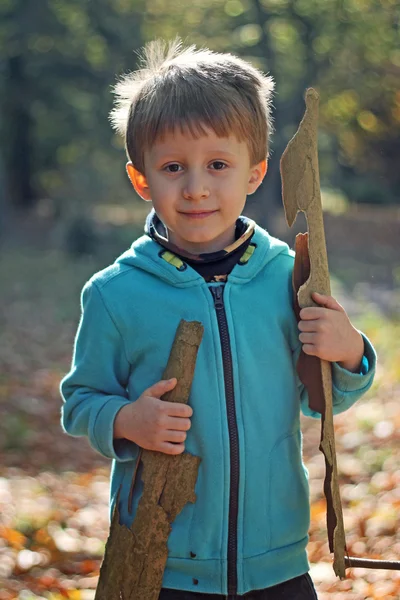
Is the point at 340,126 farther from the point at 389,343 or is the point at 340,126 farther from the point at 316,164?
the point at 316,164

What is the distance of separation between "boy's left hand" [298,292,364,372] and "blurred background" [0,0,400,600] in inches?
58.4

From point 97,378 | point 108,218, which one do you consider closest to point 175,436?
point 97,378

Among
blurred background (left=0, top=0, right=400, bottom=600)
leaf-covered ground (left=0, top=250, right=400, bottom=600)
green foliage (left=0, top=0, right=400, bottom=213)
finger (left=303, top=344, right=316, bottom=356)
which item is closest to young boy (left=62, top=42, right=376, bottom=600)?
finger (left=303, top=344, right=316, bottom=356)

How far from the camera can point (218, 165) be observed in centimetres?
217

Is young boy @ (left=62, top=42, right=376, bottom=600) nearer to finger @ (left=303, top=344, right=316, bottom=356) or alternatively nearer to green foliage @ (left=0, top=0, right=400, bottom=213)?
finger @ (left=303, top=344, right=316, bottom=356)

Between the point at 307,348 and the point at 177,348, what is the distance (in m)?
0.31

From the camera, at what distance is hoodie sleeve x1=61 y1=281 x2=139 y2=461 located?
2.16 m

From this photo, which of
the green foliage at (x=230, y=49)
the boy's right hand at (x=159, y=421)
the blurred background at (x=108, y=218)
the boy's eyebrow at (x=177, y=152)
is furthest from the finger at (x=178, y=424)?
the green foliage at (x=230, y=49)

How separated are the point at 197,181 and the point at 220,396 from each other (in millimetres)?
516

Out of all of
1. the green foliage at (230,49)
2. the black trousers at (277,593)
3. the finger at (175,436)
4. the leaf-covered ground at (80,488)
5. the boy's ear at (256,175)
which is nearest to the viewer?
the finger at (175,436)

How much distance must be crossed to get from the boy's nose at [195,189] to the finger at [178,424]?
20.7 inches

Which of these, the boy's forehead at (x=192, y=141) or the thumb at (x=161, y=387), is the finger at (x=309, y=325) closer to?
the thumb at (x=161, y=387)

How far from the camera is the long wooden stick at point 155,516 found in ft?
6.70

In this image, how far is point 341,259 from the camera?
62.1ft
